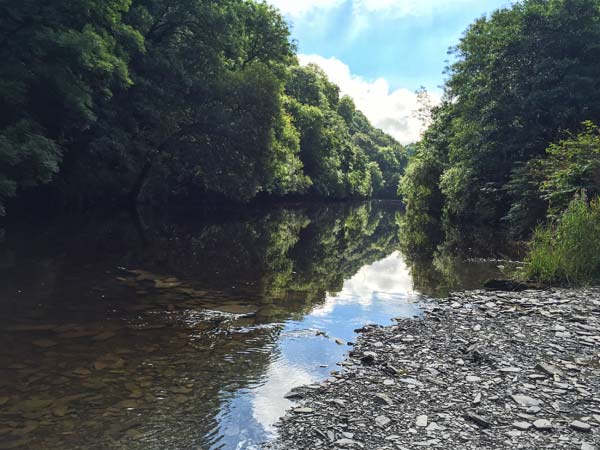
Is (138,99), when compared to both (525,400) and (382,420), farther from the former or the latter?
(525,400)

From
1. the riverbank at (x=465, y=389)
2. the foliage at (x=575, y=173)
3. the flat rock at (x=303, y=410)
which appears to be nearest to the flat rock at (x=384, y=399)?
the riverbank at (x=465, y=389)

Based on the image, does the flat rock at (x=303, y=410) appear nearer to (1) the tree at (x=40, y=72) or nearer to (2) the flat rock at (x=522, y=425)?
(2) the flat rock at (x=522, y=425)

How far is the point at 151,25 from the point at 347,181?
6085 cm

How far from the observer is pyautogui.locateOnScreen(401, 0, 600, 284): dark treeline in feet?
78.2

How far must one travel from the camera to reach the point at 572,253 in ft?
40.4

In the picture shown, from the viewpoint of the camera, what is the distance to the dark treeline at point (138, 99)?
1941cm

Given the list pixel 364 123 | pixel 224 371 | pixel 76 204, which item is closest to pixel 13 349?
pixel 224 371

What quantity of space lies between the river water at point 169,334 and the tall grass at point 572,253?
2453mm

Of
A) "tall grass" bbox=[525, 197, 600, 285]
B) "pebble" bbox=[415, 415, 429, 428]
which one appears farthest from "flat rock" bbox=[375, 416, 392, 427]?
A: "tall grass" bbox=[525, 197, 600, 285]

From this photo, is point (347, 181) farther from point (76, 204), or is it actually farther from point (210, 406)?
point (210, 406)

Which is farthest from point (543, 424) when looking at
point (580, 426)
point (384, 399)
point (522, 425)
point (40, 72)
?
point (40, 72)

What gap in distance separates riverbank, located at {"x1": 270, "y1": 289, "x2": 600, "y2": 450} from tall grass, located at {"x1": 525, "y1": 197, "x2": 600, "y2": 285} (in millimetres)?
3141

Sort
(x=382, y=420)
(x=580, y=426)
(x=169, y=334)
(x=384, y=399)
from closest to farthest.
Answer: (x=580, y=426) < (x=382, y=420) < (x=384, y=399) < (x=169, y=334)

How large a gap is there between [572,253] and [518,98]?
16804mm
